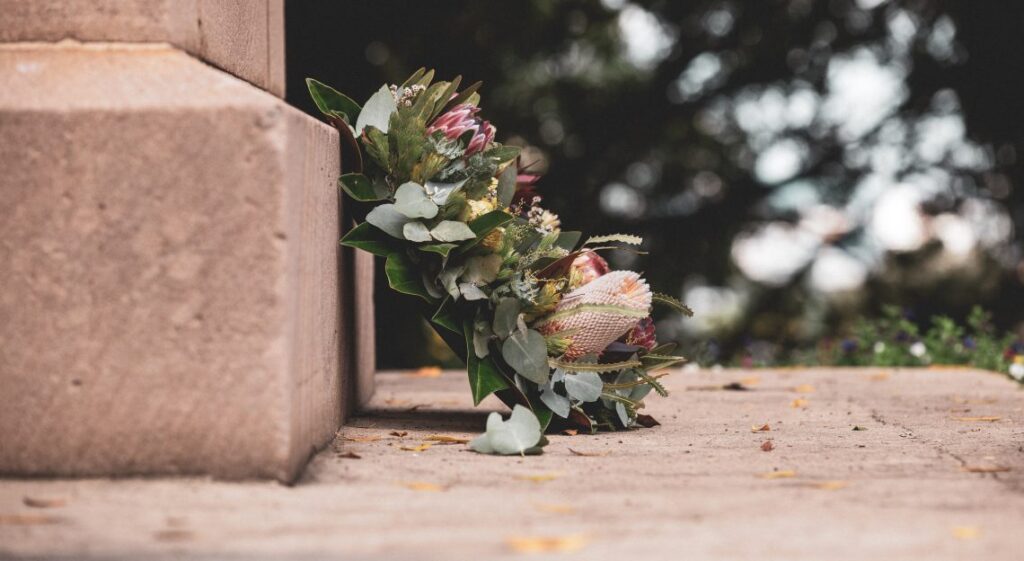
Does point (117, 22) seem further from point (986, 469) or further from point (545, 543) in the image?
point (986, 469)

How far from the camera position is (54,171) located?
236 cm

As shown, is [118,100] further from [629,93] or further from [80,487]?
[629,93]

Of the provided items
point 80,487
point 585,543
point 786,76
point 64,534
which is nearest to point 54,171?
point 80,487

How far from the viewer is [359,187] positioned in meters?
3.13

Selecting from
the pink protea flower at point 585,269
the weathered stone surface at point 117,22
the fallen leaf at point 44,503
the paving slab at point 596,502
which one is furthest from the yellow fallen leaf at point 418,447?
the weathered stone surface at point 117,22

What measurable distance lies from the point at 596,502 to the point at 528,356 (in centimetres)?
89

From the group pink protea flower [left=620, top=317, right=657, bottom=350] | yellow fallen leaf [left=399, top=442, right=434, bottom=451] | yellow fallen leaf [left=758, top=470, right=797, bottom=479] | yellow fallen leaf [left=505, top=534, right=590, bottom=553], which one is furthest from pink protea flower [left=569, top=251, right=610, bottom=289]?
yellow fallen leaf [left=505, top=534, right=590, bottom=553]

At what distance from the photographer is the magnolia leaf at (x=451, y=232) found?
3003 millimetres

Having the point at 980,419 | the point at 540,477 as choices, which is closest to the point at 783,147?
the point at 980,419

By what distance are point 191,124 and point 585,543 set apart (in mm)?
1238

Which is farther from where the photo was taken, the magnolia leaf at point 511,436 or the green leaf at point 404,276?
the green leaf at point 404,276

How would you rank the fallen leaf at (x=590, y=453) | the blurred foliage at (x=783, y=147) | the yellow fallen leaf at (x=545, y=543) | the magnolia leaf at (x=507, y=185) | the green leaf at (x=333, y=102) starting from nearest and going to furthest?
the yellow fallen leaf at (x=545, y=543), the fallen leaf at (x=590, y=453), the green leaf at (x=333, y=102), the magnolia leaf at (x=507, y=185), the blurred foliage at (x=783, y=147)

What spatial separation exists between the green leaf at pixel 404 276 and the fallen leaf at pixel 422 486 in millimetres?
753

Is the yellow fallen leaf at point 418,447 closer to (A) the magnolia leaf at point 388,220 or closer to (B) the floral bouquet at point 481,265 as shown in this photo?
(B) the floral bouquet at point 481,265
